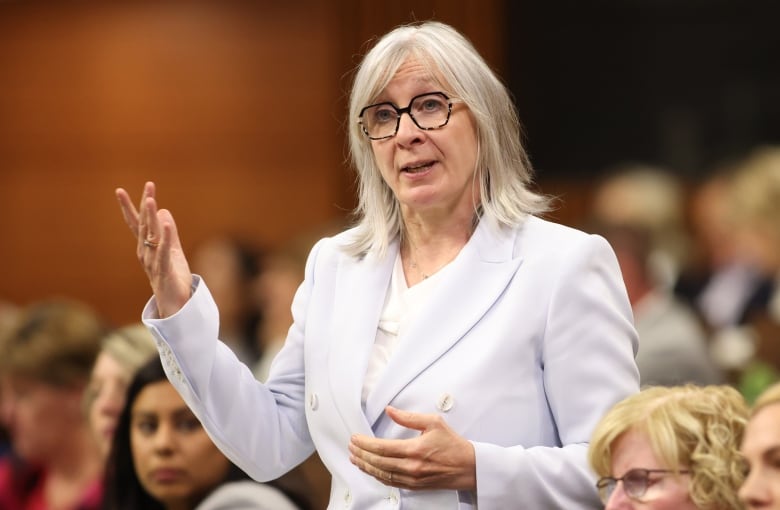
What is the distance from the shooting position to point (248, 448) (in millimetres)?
2674

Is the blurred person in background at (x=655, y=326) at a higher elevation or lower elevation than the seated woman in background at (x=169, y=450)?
lower

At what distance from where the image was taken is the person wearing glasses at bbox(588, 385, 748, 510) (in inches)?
95.3

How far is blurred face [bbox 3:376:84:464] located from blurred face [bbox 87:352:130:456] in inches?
19.8

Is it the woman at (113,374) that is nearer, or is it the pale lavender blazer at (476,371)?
the pale lavender blazer at (476,371)

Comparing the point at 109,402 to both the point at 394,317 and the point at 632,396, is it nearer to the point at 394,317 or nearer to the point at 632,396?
the point at 394,317

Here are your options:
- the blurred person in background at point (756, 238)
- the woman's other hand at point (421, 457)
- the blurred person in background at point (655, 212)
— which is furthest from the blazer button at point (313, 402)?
the blurred person in background at point (655, 212)

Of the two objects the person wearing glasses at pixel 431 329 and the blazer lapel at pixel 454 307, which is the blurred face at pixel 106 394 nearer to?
the person wearing glasses at pixel 431 329

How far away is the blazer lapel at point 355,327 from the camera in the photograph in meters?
2.59

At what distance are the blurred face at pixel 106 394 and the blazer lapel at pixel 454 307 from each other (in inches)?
58.0

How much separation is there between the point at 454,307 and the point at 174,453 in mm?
1169

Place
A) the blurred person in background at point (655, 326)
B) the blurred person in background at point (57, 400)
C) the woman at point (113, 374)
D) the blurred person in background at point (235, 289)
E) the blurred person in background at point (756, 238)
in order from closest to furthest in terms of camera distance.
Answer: the woman at point (113, 374), the blurred person in background at point (57, 400), the blurred person in background at point (655, 326), the blurred person in background at point (756, 238), the blurred person in background at point (235, 289)

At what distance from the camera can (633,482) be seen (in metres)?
2.48

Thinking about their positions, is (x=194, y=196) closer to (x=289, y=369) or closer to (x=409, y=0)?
(x=409, y=0)

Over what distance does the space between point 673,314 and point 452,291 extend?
10.3 feet
